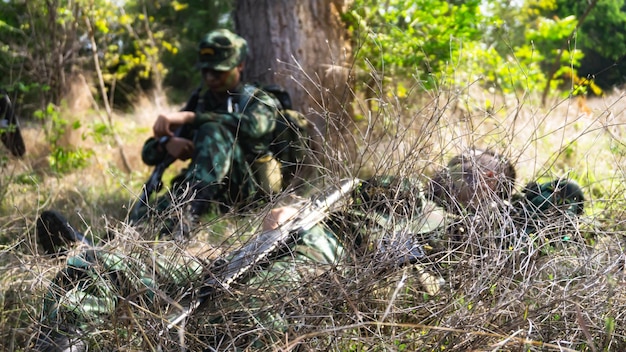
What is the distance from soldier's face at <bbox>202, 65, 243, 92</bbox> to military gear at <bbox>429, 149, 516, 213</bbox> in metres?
2.44

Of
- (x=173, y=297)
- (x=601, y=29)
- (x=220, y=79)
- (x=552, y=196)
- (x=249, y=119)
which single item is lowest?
(x=601, y=29)

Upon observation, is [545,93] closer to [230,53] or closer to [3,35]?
[230,53]

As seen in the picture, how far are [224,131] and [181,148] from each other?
0.29 m

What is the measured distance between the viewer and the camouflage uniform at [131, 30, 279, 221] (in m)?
4.43

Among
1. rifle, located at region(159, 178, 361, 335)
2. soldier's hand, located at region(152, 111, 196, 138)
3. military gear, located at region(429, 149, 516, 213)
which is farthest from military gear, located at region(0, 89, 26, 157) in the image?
military gear, located at region(429, 149, 516, 213)

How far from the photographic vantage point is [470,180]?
8.88ft

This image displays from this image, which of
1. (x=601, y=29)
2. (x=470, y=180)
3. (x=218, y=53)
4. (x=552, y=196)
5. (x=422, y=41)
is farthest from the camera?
(x=601, y=29)

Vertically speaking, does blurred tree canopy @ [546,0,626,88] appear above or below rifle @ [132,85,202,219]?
below

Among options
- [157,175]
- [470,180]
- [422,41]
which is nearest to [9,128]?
[157,175]

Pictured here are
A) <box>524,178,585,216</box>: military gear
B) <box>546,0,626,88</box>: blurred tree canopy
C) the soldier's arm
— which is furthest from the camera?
<box>546,0,626,88</box>: blurred tree canopy

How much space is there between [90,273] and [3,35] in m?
7.88

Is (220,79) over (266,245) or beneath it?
beneath

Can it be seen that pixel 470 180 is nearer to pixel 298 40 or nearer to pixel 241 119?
pixel 241 119

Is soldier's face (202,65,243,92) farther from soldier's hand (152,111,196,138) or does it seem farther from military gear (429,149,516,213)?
military gear (429,149,516,213)
